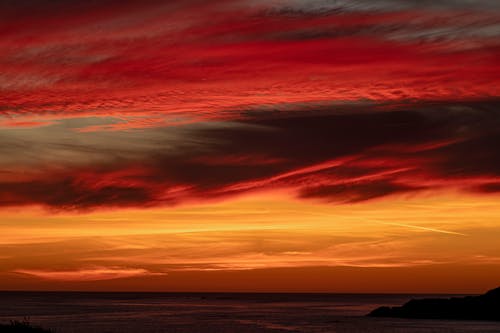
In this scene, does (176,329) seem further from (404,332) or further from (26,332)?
(26,332)

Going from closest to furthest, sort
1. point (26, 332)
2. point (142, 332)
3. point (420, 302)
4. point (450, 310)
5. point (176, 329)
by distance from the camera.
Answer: point (26, 332)
point (142, 332)
point (176, 329)
point (450, 310)
point (420, 302)

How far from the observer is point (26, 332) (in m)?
54.1

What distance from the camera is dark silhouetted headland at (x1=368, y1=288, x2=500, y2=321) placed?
13662cm

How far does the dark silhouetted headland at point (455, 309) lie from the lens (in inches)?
5379

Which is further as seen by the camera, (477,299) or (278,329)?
(477,299)

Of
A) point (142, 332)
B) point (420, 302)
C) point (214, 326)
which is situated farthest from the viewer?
point (420, 302)

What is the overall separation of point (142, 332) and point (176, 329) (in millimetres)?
8050

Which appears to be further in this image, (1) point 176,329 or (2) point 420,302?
(2) point 420,302

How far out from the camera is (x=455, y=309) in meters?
144

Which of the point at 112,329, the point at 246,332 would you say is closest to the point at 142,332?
the point at 112,329

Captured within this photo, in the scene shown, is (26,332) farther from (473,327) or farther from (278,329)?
(473,327)

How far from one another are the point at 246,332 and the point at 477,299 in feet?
185

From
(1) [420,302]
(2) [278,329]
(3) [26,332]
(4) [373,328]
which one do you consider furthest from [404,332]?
(3) [26,332]

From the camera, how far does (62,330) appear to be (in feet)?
350
